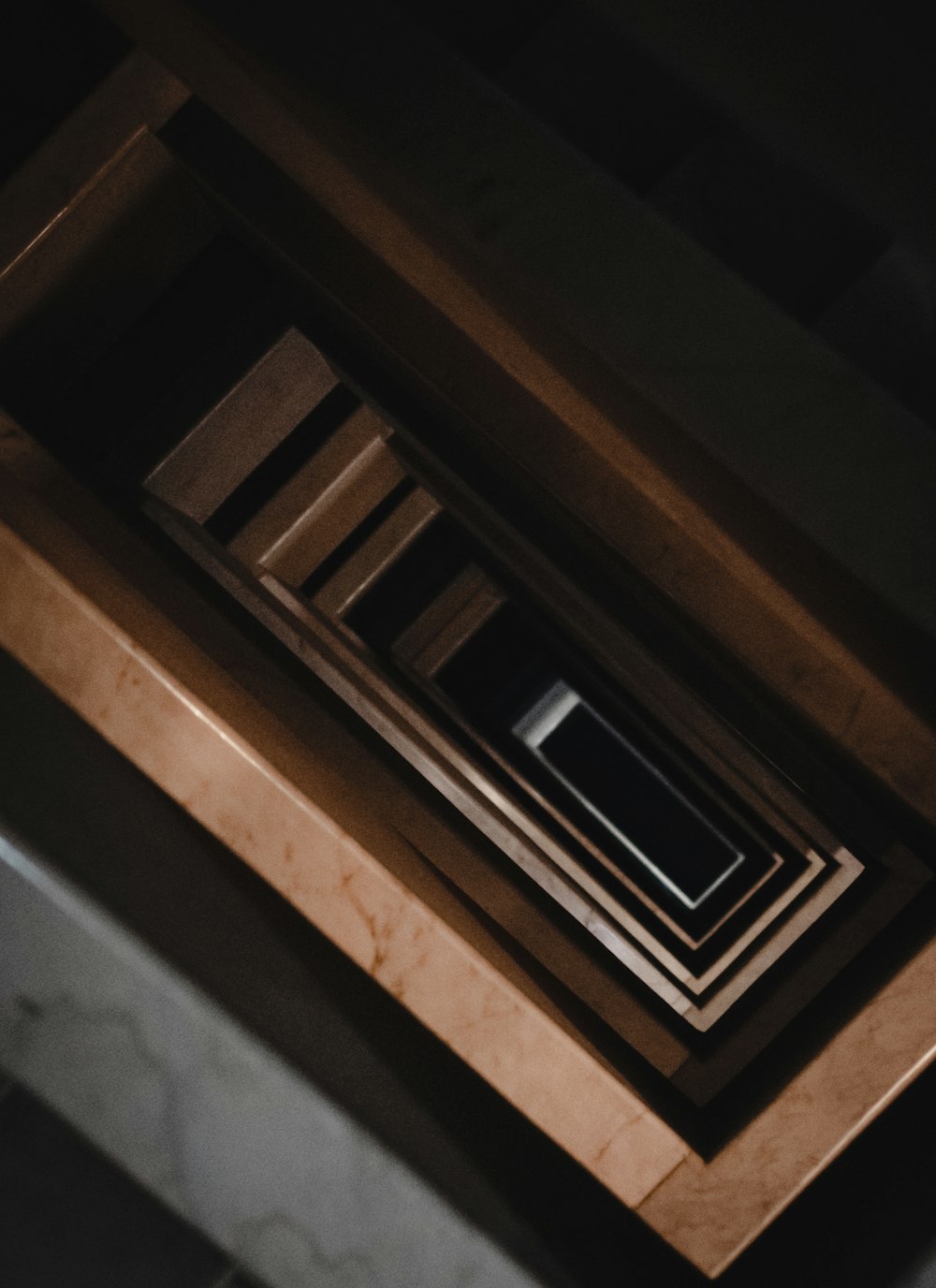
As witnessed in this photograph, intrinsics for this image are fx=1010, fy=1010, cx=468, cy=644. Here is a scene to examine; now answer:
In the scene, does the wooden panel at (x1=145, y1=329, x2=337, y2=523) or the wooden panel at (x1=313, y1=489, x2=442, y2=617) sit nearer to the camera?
the wooden panel at (x1=145, y1=329, x2=337, y2=523)

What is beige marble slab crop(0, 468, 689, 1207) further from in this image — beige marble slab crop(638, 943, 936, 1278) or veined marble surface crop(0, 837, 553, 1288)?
veined marble surface crop(0, 837, 553, 1288)

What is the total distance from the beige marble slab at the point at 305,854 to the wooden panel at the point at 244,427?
520 mm

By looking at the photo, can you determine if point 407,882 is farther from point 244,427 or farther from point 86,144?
point 86,144

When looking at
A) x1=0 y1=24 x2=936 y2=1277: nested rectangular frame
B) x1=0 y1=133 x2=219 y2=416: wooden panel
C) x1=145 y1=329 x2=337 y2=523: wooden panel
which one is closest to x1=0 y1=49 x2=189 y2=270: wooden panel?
x1=0 y1=133 x2=219 y2=416: wooden panel

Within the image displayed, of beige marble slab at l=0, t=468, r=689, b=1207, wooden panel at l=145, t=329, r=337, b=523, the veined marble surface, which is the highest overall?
wooden panel at l=145, t=329, r=337, b=523

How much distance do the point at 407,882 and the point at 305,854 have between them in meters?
0.15

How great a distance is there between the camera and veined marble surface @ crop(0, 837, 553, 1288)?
1.17m

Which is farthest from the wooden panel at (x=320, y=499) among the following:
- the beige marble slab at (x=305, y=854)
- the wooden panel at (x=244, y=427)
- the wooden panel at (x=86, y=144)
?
the beige marble slab at (x=305, y=854)

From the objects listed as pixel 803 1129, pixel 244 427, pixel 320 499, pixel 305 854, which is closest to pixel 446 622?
pixel 320 499

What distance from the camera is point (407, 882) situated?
1179 millimetres

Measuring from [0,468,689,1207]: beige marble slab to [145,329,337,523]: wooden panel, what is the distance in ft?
1.71

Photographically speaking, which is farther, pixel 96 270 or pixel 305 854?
pixel 96 270

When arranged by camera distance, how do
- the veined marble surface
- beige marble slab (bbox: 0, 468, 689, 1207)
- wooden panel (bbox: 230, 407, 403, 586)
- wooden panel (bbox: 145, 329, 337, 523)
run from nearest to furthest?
beige marble slab (bbox: 0, 468, 689, 1207) → the veined marble surface → wooden panel (bbox: 145, 329, 337, 523) → wooden panel (bbox: 230, 407, 403, 586)

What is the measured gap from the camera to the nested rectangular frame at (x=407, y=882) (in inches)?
42.1
